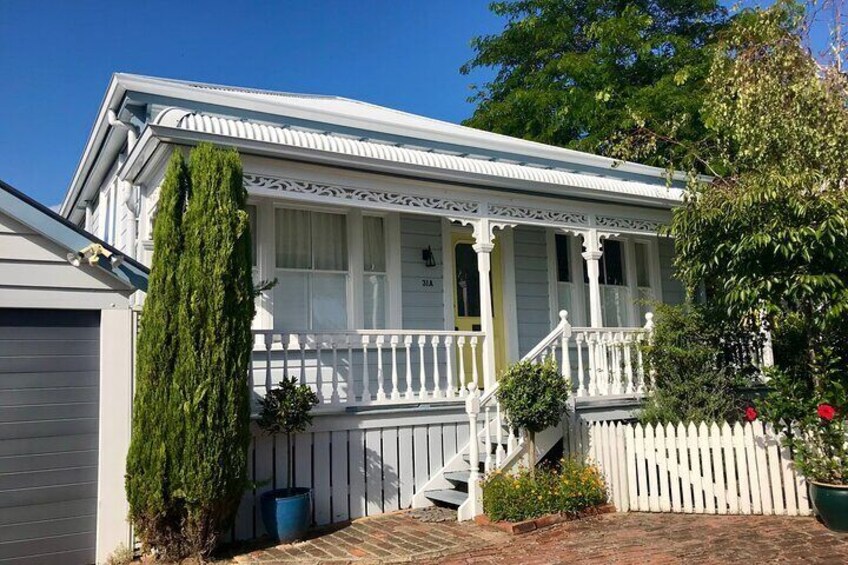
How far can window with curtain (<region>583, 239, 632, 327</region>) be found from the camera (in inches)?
445

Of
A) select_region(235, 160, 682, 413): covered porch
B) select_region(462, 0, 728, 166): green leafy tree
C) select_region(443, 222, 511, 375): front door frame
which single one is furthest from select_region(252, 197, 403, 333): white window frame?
select_region(462, 0, 728, 166): green leafy tree

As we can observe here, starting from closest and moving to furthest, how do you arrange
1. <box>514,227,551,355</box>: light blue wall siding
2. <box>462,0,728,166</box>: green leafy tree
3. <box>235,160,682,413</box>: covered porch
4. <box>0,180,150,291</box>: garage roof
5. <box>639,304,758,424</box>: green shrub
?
1. <box>0,180,150,291</box>: garage roof
2. <box>235,160,682,413</box>: covered porch
3. <box>639,304,758,424</box>: green shrub
4. <box>514,227,551,355</box>: light blue wall siding
5. <box>462,0,728,166</box>: green leafy tree

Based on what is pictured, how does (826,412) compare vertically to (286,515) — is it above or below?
above

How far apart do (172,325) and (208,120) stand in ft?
8.25

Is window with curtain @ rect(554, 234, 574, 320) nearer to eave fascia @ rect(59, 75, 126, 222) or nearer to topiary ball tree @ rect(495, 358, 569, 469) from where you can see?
topiary ball tree @ rect(495, 358, 569, 469)

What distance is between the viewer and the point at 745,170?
810 centimetres

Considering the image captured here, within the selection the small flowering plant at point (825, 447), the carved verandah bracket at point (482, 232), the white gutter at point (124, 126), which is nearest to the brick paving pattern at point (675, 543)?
the small flowering plant at point (825, 447)

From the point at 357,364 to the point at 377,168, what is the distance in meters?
2.57

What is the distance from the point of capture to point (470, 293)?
1012 cm

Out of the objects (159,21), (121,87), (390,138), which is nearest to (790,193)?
(390,138)

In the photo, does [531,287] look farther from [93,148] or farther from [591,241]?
[93,148]

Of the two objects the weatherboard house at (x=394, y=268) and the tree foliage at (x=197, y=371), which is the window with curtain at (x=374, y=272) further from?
the tree foliage at (x=197, y=371)

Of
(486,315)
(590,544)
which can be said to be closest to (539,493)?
(590,544)

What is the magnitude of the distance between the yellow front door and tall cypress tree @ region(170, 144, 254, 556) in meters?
4.59
